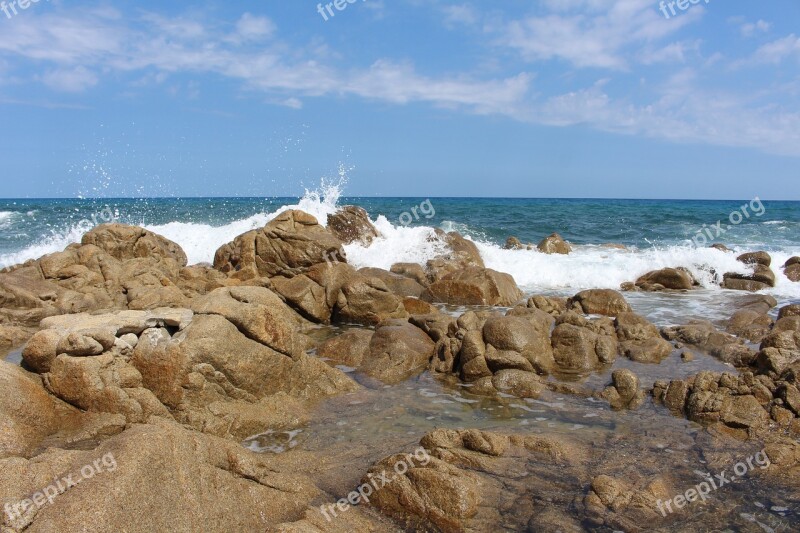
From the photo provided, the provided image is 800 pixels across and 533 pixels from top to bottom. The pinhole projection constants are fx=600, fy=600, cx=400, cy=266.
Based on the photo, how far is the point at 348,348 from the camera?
9.23 m

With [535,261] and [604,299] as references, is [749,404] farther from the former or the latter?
[535,261]

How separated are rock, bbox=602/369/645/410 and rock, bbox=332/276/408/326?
4.96 metres

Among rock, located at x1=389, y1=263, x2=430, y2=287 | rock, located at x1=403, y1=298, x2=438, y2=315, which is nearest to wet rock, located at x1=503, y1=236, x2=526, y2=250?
rock, located at x1=389, y1=263, x2=430, y2=287

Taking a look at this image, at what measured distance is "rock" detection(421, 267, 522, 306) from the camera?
1386cm

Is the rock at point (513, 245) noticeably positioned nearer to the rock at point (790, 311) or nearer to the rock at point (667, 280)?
the rock at point (667, 280)

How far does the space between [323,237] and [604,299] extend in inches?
252

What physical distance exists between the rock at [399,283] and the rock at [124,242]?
535 centimetres

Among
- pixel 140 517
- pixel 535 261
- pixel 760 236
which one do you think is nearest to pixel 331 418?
pixel 140 517

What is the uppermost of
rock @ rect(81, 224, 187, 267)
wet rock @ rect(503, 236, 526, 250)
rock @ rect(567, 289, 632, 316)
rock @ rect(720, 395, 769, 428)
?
rock @ rect(81, 224, 187, 267)

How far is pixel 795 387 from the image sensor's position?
6.82 m

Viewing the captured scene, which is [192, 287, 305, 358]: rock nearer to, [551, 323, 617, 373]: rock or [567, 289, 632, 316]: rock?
[551, 323, 617, 373]: rock

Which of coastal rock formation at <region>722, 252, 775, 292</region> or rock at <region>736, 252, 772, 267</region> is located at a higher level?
rock at <region>736, 252, 772, 267</region>

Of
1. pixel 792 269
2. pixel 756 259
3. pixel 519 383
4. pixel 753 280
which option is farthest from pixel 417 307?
pixel 792 269

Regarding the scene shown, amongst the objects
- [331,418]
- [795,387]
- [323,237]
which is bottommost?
[331,418]
